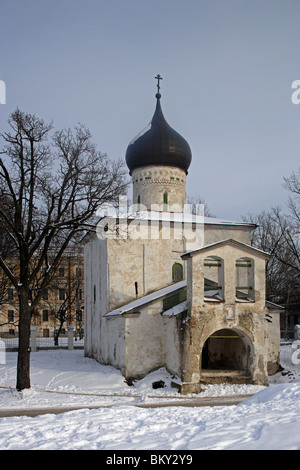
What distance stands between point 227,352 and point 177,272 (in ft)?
12.9

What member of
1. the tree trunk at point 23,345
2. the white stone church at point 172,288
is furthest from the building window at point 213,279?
the tree trunk at point 23,345

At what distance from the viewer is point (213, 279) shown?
21.1 metres

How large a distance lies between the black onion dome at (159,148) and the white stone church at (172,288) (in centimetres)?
5

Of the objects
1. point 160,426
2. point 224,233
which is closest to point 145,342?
point 224,233

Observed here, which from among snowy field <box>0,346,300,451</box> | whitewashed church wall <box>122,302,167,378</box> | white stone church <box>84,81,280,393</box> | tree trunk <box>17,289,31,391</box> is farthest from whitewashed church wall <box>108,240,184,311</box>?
snowy field <box>0,346,300,451</box>

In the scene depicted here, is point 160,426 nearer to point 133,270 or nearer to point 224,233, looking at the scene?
point 133,270

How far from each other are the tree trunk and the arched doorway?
6.24 metres

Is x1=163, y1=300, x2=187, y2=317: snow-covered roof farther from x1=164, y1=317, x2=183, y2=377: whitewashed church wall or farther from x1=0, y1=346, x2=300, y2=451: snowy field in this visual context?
x1=0, y1=346, x2=300, y2=451: snowy field

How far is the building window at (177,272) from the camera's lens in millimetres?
20491

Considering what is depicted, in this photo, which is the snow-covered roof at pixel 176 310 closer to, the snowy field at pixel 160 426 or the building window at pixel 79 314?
the snowy field at pixel 160 426

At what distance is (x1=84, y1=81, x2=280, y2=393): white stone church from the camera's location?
1549 centimetres

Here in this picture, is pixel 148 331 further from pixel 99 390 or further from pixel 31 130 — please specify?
pixel 31 130

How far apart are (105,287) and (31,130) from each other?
8913 mm
